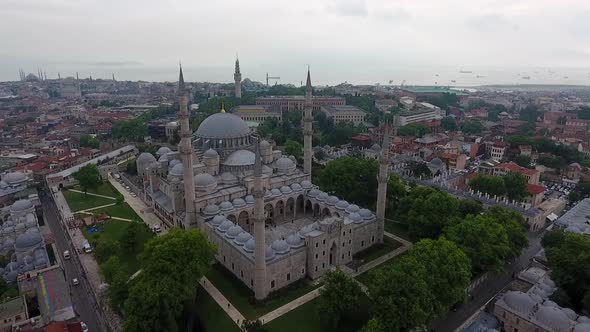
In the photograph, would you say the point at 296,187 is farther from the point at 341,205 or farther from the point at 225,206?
the point at 225,206

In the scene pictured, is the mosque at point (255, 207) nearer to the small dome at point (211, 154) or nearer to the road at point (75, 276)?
the small dome at point (211, 154)

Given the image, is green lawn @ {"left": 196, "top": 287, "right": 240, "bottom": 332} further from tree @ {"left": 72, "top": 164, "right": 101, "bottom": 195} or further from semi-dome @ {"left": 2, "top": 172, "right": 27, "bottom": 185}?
semi-dome @ {"left": 2, "top": 172, "right": 27, "bottom": 185}

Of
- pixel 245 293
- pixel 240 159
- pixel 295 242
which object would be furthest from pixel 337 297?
pixel 240 159

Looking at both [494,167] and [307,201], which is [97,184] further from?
[494,167]

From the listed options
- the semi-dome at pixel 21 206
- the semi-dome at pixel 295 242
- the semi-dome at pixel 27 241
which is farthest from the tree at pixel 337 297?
the semi-dome at pixel 21 206

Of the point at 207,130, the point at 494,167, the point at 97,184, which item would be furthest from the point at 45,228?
the point at 494,167

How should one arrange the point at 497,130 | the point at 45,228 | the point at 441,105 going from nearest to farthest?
the point at 45,228, the point at 497,130, the point at 441,105
